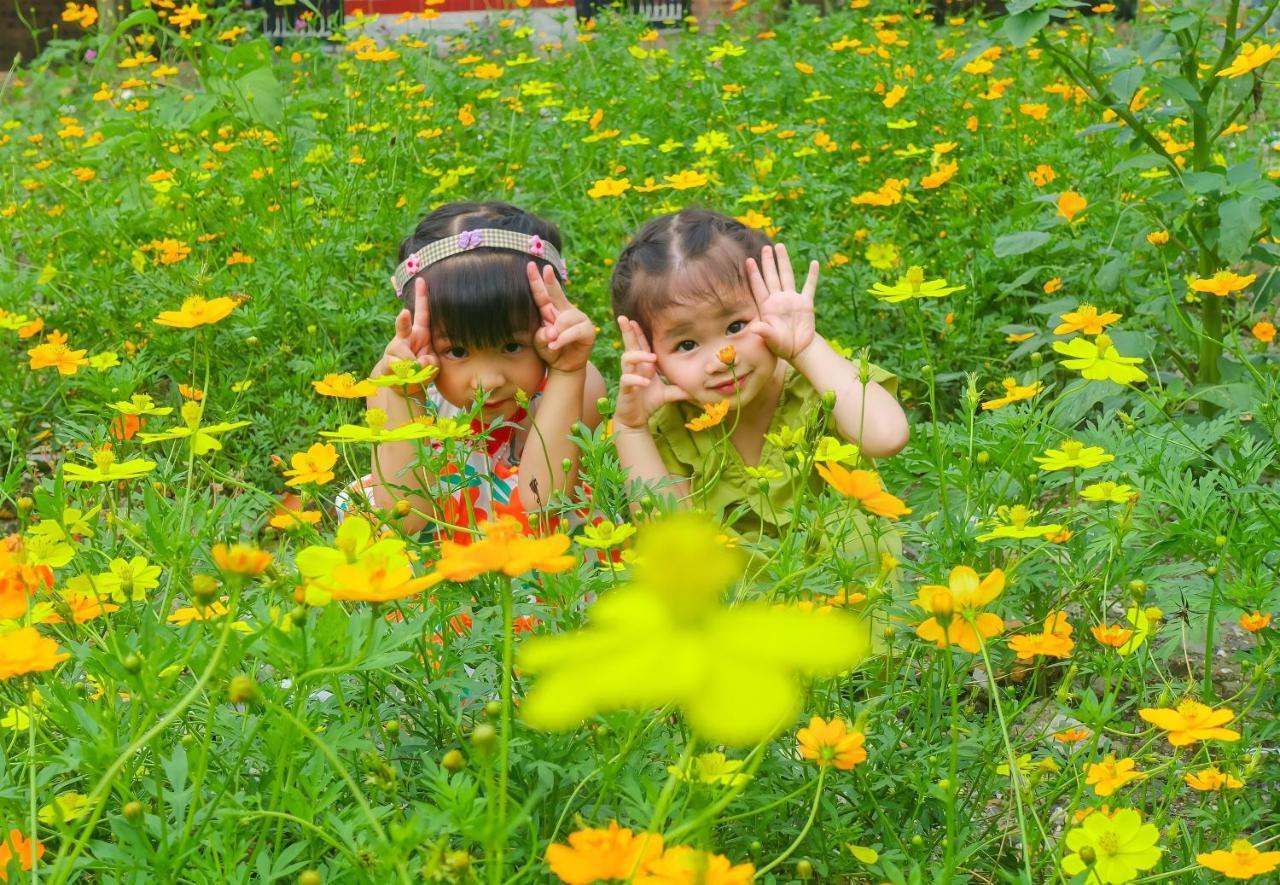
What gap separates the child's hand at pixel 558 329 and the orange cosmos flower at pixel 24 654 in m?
1.39

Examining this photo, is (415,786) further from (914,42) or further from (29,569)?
(914,42)

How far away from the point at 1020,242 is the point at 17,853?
2.30 meters

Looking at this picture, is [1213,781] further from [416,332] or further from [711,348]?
[416,332]

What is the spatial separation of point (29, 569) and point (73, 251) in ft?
9.90

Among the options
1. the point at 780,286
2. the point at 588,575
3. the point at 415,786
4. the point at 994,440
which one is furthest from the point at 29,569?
the point at 780,286

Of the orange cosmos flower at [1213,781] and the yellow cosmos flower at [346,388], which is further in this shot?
the yellow cosmos flower at [346,388]

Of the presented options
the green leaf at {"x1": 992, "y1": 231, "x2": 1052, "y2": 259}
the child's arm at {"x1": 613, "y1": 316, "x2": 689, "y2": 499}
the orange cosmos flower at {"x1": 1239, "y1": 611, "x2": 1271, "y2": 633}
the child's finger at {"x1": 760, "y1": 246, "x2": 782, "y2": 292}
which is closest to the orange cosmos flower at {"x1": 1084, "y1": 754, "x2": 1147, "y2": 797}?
the orange cosmos flower at {"x1": 1239, "y1": 611, "x2": 1271, "y2": 633}

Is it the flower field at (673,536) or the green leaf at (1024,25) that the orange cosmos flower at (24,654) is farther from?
the green leaf at (1024,25)

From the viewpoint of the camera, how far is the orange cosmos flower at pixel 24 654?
97 centimetres

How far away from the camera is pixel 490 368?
2.40 meters

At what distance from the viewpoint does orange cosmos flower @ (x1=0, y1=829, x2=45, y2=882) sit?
99cm

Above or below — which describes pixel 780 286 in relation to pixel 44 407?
above

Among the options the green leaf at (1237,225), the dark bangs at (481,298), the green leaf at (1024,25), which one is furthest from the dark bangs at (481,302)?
the green leaf at (1237,225)

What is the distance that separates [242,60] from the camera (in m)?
4.89
